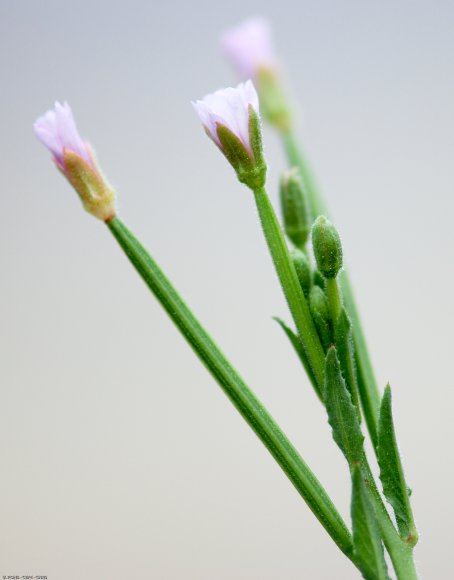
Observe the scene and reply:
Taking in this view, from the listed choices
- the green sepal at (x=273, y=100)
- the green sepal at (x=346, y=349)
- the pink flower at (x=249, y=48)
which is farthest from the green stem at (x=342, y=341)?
the pink flower at (x=249, y=48)

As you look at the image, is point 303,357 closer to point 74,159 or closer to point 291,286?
point 291,286

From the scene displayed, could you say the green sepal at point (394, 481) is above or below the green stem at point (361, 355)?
below

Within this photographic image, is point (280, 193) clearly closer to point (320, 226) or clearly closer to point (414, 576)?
point (320, 226)

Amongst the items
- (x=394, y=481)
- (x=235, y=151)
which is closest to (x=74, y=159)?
(x=235, y=151)

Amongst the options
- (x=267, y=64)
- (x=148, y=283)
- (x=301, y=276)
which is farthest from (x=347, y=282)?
(x=267, y=64)

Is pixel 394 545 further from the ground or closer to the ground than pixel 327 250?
closer to the ground

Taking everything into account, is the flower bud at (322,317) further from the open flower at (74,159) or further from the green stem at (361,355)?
the open flower at (74,159)

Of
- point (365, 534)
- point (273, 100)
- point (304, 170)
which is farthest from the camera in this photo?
point (273, 100)
